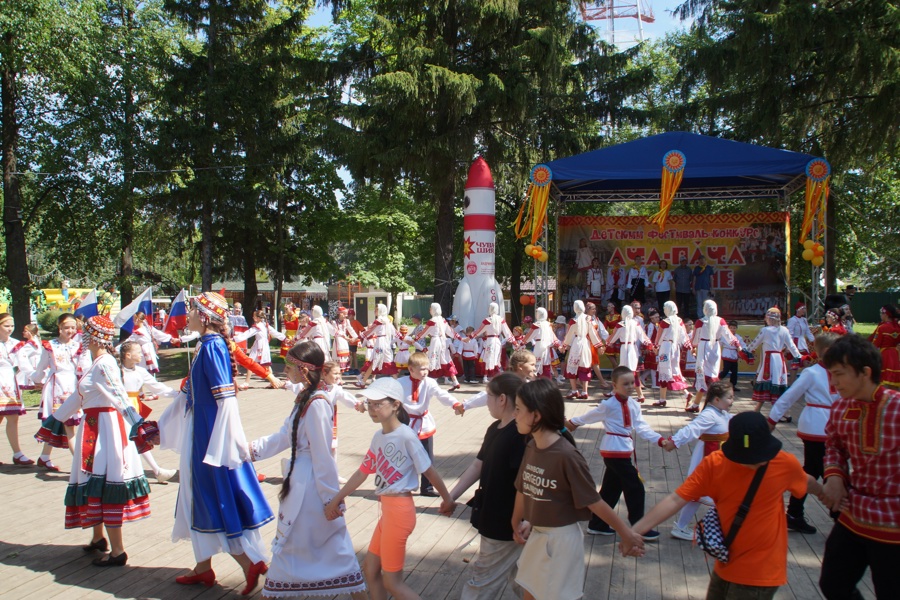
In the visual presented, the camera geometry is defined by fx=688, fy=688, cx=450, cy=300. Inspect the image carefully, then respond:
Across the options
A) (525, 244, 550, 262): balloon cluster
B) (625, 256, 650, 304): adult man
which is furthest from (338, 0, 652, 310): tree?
(625, 256, 650, 304): adult man

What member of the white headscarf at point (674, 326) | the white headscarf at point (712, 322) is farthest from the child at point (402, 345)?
the white headscarf at point (712, 322)

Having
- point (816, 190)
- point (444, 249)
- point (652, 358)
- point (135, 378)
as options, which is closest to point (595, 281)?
point (444, 249)

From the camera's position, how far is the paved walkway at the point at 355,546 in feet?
15.9

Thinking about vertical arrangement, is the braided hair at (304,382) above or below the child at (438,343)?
above

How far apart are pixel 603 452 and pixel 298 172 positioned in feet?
80.5

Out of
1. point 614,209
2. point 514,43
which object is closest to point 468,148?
point 514,43

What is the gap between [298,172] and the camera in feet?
92.5

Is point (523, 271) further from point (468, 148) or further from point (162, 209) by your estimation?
point (162, 209)

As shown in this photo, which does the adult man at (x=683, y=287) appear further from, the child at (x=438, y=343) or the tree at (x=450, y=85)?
the child at (x=438, y=343)

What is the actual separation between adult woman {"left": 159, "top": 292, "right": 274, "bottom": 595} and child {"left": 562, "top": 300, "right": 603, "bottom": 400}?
10.2 m

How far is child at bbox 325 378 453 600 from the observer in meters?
3.94

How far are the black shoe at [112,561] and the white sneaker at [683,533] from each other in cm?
443

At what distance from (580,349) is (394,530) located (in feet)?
35.1

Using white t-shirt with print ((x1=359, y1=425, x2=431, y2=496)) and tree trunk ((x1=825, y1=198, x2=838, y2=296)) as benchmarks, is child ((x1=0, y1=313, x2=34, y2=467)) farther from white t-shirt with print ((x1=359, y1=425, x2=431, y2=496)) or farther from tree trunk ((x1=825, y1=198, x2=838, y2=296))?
tree trunk ((x1=825, y1=198, x2=838, y2=296))
